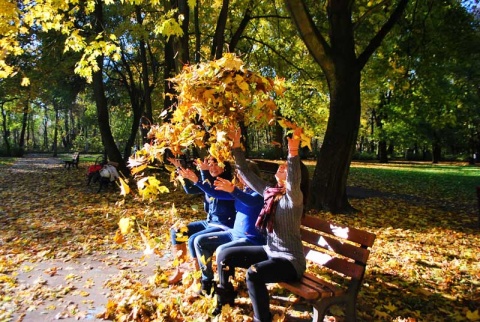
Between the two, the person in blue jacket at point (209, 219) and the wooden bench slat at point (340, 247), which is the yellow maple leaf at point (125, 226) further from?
the wooden bench slat at point (340, 247)

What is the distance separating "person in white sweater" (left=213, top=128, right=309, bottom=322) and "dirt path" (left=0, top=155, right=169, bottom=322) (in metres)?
1.67

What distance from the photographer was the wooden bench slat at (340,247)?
3.37 metres

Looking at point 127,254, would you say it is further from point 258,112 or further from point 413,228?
point 413,228

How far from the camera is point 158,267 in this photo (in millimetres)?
5027

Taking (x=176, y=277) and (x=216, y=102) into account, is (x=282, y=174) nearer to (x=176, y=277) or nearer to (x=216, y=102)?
(x=216, y=102)

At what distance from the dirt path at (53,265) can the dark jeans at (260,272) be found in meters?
1.57

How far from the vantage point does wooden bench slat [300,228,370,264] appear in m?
3.37

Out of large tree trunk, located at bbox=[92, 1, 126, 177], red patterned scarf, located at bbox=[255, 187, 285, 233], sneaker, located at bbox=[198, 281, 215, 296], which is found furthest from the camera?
large tree trunk, located at bbox=[92, 1, 126, 177]

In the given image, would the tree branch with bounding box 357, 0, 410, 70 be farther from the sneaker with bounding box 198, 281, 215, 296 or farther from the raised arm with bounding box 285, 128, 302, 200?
the sneaker with bounding box 198, 281, 215, 296

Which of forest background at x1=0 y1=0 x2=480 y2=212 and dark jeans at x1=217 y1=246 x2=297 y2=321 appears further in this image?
forest background at x1=0 y1=0 x2=480 y2=212

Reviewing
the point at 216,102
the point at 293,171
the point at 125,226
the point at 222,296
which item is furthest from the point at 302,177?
the point at 125,226

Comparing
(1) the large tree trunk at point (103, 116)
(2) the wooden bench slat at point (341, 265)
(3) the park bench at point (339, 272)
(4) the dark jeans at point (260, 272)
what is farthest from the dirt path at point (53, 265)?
(1) the large tree trunk at point (103, 116)

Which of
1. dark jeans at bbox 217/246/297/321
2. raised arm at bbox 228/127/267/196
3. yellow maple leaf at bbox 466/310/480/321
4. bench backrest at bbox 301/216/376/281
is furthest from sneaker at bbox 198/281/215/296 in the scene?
yellow maple leaf at bbox 466/310/480/321

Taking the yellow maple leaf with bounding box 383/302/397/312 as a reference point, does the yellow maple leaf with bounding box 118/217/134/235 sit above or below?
above
